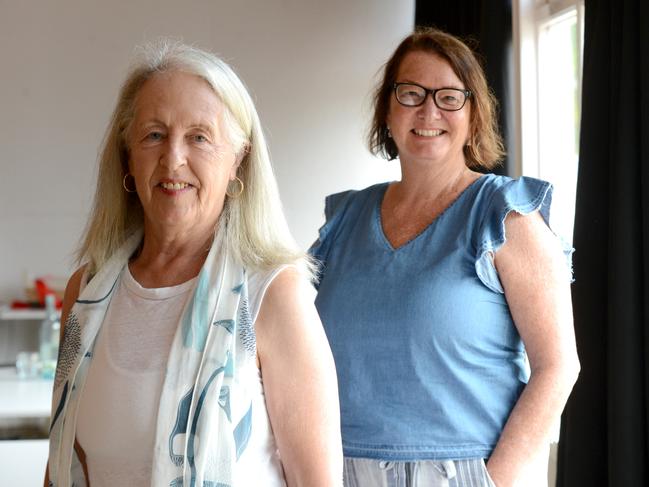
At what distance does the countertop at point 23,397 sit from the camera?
10.3ft

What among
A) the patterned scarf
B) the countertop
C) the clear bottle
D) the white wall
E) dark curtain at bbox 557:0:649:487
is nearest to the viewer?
the patterned scarf

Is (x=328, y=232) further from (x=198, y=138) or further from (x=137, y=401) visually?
(x=137, y=401)

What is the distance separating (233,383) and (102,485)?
0.80 feet

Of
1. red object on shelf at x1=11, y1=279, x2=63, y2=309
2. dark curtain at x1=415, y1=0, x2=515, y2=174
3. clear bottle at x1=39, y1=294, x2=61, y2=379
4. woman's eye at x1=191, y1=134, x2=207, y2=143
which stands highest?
dark curtain at x1=415, y1=0, x2=515, y2=174

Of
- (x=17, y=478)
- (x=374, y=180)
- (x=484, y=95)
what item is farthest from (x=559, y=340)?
(x=374, y=180)

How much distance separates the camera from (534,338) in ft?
5.42

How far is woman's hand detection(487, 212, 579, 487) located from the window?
1.66 m

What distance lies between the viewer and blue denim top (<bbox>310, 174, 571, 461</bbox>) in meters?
1.65

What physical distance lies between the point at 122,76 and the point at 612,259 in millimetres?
3145

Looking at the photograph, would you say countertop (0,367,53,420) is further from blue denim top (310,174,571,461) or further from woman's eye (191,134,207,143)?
woman's eye (191,134,207,143)

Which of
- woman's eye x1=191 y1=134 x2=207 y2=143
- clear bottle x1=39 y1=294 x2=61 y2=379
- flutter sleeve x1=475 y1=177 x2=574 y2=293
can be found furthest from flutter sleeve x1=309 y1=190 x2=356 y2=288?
clear bottle x1=39 y1=294 x2=61 y2=379

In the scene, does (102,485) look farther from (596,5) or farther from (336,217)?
(596,5)

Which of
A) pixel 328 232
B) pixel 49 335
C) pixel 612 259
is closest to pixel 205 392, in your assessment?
pixel 328 232

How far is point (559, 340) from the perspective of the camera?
5.41 ft
